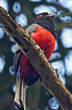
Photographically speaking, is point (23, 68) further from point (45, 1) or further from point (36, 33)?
point (45, 1)

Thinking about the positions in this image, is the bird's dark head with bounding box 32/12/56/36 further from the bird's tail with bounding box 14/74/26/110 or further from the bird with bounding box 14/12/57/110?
the bird's tail with bounding box 14/74/26/110

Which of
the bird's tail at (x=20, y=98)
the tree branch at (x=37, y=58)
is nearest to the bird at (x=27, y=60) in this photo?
the bird's tail at (x=20, y=98)

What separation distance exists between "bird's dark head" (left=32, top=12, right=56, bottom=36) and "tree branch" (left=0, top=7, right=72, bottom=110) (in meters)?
1.11

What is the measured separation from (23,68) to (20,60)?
3.9 inches

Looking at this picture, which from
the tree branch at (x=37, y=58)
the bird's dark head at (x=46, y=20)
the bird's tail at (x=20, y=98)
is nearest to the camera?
the tree branch at (x=37, y=58)

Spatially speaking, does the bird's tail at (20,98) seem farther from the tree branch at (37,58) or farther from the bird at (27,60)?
the tree branch at (37,58)

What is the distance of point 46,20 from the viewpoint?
167 inches

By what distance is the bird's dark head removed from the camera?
405 centimetres

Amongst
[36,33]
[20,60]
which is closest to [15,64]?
[20,60]

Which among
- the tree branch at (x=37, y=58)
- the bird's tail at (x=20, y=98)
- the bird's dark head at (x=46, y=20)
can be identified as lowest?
the bird's tail at (x=20, y=98)

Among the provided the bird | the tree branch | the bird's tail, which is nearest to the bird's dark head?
the bird

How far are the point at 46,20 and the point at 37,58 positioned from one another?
1.52 m

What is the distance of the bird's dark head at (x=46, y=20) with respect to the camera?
4.05m

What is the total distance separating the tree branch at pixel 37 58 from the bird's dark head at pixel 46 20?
1.11 meters
